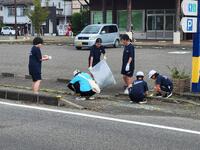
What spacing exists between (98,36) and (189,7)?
2026 centimetres

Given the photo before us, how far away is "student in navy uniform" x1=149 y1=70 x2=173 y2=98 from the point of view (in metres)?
12.1

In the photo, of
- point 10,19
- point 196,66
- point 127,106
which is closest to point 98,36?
point 196,66

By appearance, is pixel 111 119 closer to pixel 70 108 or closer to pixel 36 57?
pixel 70 108

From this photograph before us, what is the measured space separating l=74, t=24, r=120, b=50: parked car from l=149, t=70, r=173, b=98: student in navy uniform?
66.1 feet

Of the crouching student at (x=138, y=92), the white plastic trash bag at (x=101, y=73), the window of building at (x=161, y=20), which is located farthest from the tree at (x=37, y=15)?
the crouching student at (x=138, y=92)

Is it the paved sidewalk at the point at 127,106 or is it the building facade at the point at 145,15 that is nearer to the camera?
the paved sidewalk at the point at 127,106

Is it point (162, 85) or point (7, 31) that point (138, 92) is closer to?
point (162, 85)

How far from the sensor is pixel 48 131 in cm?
837

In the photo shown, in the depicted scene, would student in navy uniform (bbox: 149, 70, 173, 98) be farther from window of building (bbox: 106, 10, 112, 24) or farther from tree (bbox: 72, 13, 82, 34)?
tree (bbox: 72, 13, 82, 34)

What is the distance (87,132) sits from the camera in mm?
8312

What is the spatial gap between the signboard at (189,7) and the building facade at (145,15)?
32.9m

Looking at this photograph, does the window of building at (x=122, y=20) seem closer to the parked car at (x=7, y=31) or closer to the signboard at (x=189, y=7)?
the signboard at (x=189, y=7)

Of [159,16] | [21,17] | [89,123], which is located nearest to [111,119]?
[89,123]

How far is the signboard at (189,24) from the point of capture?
41.2 feet
